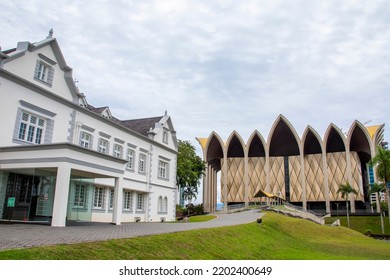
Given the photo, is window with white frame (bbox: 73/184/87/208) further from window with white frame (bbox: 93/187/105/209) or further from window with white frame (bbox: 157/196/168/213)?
window with white frame (bbox: 157/196/168/213)

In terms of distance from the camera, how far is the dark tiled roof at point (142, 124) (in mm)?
33469

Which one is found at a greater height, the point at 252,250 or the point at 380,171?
the point at 380,171

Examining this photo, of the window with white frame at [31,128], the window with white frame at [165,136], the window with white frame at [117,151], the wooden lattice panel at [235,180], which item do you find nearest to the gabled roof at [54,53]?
the window with white frame at [31,128]

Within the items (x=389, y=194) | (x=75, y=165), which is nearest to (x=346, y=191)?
(x=389, y=194)

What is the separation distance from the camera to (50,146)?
53.5 feet

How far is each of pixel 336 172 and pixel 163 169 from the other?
1668 inches

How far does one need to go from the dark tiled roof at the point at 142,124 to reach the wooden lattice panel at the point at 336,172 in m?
42.8

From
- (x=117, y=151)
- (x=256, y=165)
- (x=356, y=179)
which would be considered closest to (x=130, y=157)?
(x=117, y=151)

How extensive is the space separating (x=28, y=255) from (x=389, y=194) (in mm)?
42677

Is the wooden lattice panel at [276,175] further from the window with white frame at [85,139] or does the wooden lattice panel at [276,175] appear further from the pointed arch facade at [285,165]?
the window with white frame at [85,139]

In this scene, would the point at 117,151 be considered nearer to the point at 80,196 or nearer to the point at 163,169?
the point at 163,169

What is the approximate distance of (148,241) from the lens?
10.4 metres

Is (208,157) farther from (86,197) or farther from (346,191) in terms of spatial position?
(86,197)

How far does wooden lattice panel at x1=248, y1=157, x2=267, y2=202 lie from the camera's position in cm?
Answer: 6794
